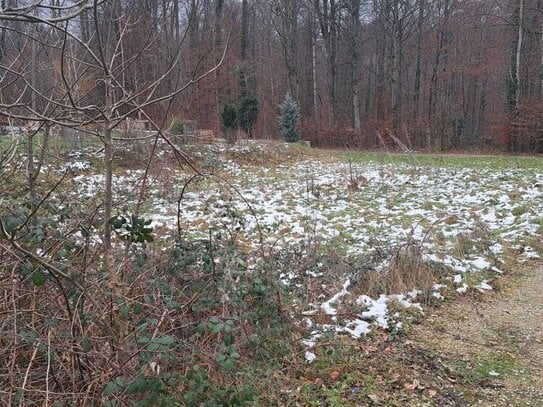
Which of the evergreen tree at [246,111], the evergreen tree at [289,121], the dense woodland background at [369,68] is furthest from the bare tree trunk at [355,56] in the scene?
the evergreen tree at [246,111]

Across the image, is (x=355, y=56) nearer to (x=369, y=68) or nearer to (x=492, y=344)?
(x=369, y=68)

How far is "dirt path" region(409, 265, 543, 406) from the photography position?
9.21 feet

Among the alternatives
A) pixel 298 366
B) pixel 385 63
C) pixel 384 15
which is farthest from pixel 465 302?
pixel 385 63

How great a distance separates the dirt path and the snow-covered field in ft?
0.84

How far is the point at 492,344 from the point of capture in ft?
11.1

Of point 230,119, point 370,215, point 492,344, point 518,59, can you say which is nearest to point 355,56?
point 518,59

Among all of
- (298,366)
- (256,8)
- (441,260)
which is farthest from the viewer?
(256,8)

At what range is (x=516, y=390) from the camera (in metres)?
2.82

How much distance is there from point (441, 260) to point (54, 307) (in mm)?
3628

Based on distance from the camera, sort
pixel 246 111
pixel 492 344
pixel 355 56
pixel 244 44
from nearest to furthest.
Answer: pixel 492 344, pixel 246 111, pixel 355 56, pixel 244 44

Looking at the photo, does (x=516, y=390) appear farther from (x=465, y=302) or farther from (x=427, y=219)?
(x=427, y=219)

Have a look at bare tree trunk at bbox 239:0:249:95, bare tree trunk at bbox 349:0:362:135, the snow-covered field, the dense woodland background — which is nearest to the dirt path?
the snow-covered field

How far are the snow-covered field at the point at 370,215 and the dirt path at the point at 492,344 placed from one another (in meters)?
0.25

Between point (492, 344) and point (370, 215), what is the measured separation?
4.40m
